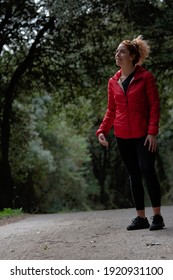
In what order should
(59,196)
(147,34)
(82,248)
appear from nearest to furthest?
(82,248) → (147,34) → (59,196)

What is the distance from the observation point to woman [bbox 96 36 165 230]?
539 cm

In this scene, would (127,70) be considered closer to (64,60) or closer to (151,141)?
(151,141)

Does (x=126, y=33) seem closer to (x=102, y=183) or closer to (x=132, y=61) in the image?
(x=132, y=61)

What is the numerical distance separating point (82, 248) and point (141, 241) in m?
0.62

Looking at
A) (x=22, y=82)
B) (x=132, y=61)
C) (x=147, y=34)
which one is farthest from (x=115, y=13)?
(x=132, y=61)

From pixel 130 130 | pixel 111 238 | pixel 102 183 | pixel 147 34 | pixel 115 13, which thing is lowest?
pixel 102 183

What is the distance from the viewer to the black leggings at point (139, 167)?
5.44 metres

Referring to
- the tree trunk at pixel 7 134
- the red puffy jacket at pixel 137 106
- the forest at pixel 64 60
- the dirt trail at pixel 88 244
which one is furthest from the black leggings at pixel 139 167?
the tree trunk at pixel 7 134

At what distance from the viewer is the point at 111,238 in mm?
5414

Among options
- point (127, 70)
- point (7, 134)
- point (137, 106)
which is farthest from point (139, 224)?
point (7, 134)

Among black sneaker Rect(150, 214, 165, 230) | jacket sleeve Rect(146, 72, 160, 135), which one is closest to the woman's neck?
jacket sleeve Rect(146, 72, 160, 135)

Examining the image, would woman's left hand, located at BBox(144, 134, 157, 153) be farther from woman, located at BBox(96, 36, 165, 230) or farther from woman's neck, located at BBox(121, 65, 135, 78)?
woman's neck, located at BBox(121, 65, 135, 78)

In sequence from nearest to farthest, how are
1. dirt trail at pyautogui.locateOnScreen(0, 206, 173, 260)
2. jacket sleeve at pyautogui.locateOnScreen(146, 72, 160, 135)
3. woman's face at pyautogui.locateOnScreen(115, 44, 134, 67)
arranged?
dirt trail at pyautogui.locateOnScreen(0, 206, 173, 260) → jacket sleeve at pyautogui.locateOnScreen(146, 72, 160, 135) → woman's face at pyautogui.locateOnScreen(115, 44, 134, 67)

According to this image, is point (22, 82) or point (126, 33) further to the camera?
point (22, 82)
